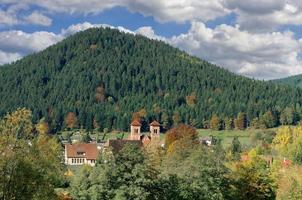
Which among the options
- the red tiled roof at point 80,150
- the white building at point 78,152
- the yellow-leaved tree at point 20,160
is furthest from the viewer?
the white building at point 78,152

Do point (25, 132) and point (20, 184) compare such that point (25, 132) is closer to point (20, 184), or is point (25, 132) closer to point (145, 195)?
point (20, 184)

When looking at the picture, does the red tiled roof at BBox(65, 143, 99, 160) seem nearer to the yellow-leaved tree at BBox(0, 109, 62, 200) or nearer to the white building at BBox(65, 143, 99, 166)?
the white building at BBox(65, 143, 99, 166)

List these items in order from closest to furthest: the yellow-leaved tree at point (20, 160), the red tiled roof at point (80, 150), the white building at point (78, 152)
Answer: the yellow-leaved tree at point (20, 160) → the red tiled roof at point (80, 150) → the white building at point (78, 152)

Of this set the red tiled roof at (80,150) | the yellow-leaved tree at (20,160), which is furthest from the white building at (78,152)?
the yellow-leaved tree at (20,160)

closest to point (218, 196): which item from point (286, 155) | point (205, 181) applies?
point (205, 181)

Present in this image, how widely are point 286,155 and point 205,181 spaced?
7020 cm

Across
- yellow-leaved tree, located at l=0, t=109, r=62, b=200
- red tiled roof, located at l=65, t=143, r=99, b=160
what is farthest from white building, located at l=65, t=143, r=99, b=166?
yellow-leaved tree, located at l=0, t=109, r=62, b=200

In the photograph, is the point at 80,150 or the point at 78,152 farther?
the point at 78,152

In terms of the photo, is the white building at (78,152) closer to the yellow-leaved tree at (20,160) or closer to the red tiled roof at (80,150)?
the red tiled roof at (80,150)

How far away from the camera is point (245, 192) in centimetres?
5506

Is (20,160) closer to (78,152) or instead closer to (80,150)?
(80,150)

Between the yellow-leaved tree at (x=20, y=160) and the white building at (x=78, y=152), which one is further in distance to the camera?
the white building at (x=78, y=152)

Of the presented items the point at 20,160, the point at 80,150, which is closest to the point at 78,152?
the point at 80,150

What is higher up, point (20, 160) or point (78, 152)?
point (20, 160)
